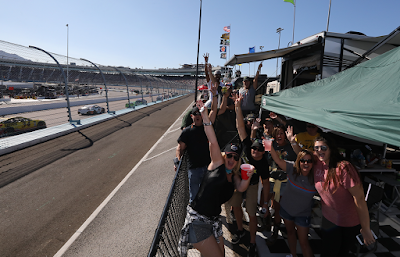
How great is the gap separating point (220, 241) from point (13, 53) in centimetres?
1445

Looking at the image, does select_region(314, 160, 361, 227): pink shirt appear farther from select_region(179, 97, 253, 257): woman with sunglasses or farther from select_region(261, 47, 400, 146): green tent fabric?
select_region(179, 97, 253, 257): woman with sunglasses

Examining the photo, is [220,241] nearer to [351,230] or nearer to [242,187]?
[242,187]

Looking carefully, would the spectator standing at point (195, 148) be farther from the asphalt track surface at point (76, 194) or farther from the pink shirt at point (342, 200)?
the pink shirt at point (342, 200)

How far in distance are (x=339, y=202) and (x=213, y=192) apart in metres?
1.56

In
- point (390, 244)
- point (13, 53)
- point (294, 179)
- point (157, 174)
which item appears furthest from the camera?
point (13, 53)

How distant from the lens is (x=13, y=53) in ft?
36.1

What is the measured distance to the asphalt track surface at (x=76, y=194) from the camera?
166 inches

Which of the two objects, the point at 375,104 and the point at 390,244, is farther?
the point at 390,244

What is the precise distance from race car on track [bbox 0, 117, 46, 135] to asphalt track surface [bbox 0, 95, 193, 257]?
2719 mm

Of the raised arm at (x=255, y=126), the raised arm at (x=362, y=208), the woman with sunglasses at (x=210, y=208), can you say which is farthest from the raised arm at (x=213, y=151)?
the raised arm at (x=362, y=208)

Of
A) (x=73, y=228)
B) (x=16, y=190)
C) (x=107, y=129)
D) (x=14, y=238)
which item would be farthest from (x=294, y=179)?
(x=107, y=129)

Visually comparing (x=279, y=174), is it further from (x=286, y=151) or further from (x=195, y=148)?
(x=195, y=148)

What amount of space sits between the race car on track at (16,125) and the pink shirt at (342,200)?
15607 mm

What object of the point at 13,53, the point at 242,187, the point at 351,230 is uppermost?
the point at 13,53
